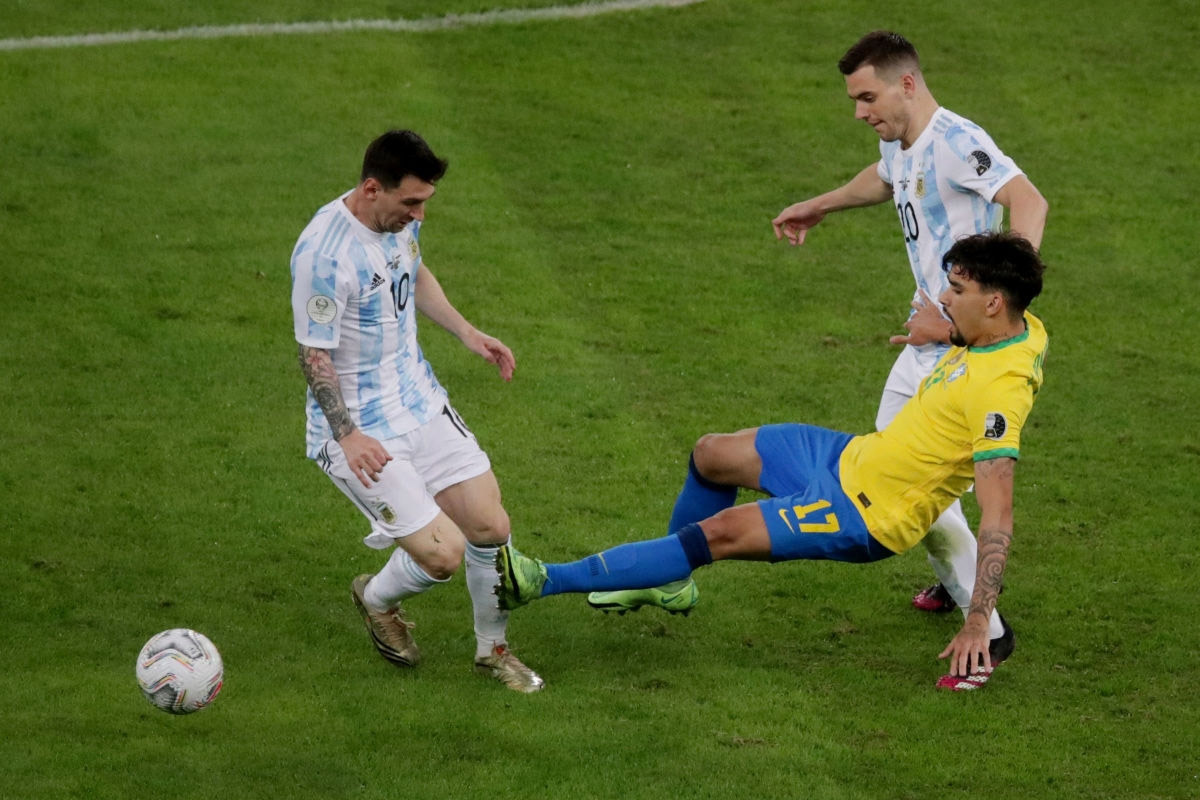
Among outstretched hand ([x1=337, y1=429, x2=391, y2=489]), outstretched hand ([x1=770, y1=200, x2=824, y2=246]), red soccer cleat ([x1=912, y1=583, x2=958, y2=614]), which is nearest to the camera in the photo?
outstretched hand ([x1=337, y1=429, x2=391, y2=489])

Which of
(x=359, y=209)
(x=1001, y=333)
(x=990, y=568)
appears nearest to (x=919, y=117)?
(x=1001, y=333)

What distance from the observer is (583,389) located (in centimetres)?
1058

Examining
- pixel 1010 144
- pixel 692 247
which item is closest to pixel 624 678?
pixel 692 247

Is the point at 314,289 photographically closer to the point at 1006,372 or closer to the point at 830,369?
the point at 1006,372

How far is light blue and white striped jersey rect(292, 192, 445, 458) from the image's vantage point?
6.70m

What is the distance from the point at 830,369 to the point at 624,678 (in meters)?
4.30

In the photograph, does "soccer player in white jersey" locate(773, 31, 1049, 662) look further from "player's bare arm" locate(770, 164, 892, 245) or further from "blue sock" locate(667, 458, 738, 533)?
"blue sock" locate(667, 458, 738, 533)

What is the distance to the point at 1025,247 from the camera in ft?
21.3

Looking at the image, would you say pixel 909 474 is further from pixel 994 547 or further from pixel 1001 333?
pixel 1001 333

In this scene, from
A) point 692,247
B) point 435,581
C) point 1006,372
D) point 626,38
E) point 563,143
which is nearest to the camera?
point 1006,372

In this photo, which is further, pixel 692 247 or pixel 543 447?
pixel 692 247

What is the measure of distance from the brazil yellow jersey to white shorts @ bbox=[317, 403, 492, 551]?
1644mm

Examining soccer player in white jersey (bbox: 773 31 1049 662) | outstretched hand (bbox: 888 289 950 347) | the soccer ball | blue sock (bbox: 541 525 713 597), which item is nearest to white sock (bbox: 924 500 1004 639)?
soccer player in white jersey (bbox: 773 31 1049 662)

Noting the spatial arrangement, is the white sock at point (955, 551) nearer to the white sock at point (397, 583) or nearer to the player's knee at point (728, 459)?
the player's knee at point (728, 459)
